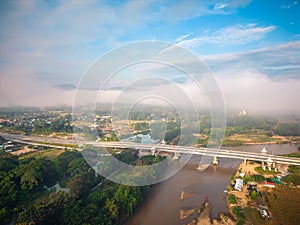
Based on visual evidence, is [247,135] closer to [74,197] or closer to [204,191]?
[204,191]

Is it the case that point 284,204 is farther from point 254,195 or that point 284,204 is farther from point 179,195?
point 179,195

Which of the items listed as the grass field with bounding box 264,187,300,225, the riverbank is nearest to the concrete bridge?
the riverbank

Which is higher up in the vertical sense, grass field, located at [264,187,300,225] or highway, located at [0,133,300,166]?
highway, located at [0,133,300,166]

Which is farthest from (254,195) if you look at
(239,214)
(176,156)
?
(176,156)

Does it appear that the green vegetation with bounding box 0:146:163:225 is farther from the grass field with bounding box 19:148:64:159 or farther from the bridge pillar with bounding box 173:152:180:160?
the bridge pillar with bounding box 173:152:180:160

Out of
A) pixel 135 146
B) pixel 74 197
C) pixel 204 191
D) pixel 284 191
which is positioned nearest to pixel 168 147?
pixel 135 146

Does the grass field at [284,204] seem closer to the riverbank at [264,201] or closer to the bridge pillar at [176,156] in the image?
the riverbank at [264,201]
